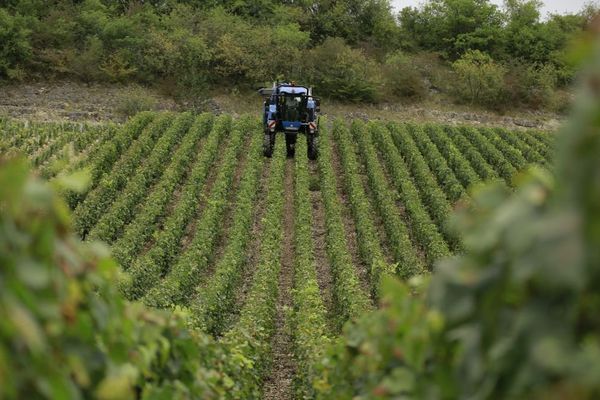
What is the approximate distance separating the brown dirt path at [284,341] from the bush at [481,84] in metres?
21.5

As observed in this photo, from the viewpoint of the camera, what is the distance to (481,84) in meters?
36.7

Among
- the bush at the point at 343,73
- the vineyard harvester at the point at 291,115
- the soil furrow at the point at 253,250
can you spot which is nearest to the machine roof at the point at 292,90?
the vineyard harvester at the point at 291,115

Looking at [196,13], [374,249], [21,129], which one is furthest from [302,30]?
[374,249]

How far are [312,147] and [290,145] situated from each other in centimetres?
113

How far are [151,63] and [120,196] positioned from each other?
18051 millimetres

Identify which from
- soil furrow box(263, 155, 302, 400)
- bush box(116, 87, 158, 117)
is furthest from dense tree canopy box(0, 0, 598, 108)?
soil furrow box(263, 155, 302, 400)

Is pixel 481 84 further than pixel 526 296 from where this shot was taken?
Yes

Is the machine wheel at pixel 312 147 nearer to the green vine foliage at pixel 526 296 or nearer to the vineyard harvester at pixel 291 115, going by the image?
the vineyard harvester at pixel 291 115

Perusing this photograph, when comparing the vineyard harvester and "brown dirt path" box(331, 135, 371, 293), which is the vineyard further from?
the vineyard harvester

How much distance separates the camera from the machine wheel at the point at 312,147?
23.6m

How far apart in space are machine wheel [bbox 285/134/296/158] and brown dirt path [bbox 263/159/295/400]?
655 centimetres

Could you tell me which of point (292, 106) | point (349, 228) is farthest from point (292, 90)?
point (349, 228)

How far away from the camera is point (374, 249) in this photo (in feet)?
52.2

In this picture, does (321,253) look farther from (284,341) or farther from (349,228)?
(284,341)
